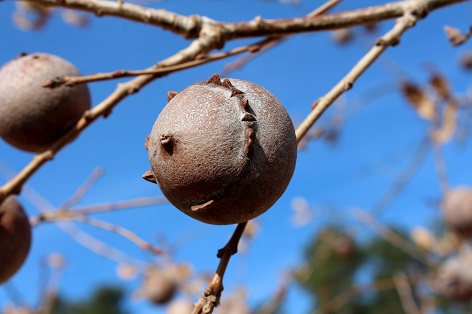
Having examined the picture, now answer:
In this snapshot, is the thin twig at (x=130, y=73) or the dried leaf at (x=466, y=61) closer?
the thin twig at (x=130, y=73)

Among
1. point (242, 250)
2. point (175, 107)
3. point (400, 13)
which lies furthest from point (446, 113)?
point (175, 107)

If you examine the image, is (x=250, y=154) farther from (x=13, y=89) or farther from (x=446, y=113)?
(x=446, y=113)

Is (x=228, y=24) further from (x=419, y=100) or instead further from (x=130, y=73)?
(x=419, y=100)

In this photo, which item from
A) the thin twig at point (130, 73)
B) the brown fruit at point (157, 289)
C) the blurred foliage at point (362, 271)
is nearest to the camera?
the thin twig at point (130, 73)

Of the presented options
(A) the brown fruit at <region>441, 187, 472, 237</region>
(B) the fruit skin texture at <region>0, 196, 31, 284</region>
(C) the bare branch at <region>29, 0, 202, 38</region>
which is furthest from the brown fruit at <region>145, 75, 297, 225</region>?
(A) the brown fruit at <region>441, 187, 472, 237</region>

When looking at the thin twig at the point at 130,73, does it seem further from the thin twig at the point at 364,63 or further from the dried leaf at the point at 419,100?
the dried leaf at the point at 419,100

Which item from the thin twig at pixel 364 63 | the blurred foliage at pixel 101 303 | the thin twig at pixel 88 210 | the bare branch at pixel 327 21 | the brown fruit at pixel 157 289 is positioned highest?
the bare branch at pixel 327 21

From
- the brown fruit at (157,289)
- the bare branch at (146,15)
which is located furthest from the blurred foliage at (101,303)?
the bare branch at (146,15)
